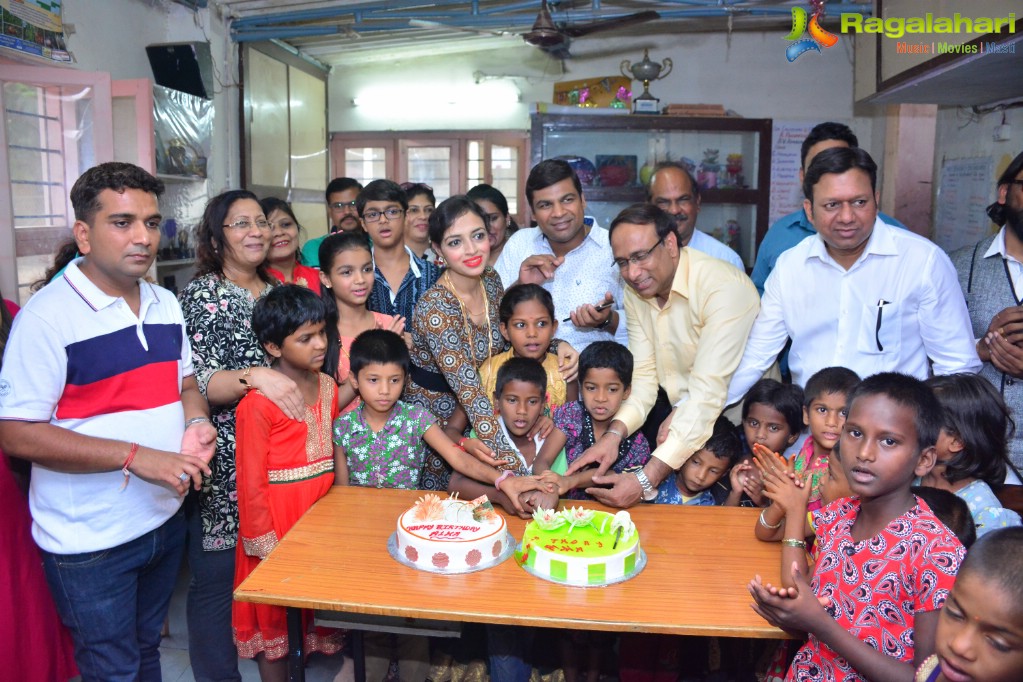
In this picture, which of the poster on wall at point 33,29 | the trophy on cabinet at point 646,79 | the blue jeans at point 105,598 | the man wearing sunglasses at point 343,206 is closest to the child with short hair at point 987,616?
the blue jeans at point 105,598

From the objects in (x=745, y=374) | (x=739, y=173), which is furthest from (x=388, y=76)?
(x=745, y=374)

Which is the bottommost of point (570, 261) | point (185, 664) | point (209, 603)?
point (185, 664)

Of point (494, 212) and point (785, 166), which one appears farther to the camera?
point (785, 166)

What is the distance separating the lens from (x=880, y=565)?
5.91 ft

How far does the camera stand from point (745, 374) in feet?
9.96

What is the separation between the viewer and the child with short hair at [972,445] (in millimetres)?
2281

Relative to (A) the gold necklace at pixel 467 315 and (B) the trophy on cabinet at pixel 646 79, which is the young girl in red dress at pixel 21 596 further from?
(B) the trophy on cabinet at pixel 646 79

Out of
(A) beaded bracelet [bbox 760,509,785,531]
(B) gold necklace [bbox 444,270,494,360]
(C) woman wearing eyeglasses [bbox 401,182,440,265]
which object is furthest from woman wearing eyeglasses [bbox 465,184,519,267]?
(A) beaded bracelet [bbox 760,509,785,531]

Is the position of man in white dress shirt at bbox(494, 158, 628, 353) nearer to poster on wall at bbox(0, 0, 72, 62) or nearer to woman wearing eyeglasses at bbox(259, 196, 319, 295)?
woman wearing eyeglasses at bbox(259, 196, 319, 295)

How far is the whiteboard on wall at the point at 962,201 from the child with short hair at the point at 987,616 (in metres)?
4.21

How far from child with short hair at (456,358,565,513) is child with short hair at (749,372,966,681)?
1.03 m

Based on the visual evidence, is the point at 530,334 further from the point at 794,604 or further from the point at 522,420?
the point at 794,604

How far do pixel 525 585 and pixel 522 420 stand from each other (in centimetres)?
83

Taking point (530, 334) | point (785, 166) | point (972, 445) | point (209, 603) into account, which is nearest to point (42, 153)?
point (209, 603)
